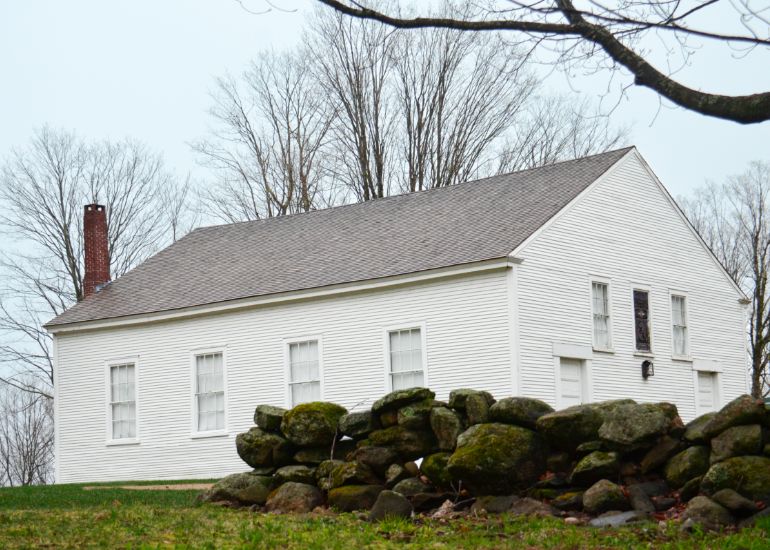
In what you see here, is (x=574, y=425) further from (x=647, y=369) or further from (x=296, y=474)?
(x=647, y=369)

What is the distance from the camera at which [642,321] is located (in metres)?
25.5

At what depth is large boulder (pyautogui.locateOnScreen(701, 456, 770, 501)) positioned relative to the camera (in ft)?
39.0

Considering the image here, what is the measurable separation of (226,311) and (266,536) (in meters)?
14.9

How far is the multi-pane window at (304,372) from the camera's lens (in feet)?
81.6

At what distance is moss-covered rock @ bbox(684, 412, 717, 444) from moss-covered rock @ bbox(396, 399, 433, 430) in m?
3.34

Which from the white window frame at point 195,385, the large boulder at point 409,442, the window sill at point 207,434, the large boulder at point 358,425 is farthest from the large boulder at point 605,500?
the white window frame at point 195,385

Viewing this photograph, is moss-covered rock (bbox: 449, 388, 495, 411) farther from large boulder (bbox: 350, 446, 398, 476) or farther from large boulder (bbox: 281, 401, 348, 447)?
large boulder (bbox: 281, 401, 348, 447)

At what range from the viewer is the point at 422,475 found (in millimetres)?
14367

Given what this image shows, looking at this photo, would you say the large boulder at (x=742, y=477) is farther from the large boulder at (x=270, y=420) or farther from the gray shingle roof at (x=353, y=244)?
the gray shingle roof at (x=353, y=244)

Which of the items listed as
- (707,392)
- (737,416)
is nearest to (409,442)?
(737,416)

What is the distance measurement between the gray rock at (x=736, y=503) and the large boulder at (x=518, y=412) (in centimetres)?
265

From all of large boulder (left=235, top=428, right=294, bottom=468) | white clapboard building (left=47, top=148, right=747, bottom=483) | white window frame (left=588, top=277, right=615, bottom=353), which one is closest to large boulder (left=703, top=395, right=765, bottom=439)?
large boulder (left=235, top=428, right=294, bottom=468)

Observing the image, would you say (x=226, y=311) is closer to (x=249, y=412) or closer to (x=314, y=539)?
(x=249, y=412)

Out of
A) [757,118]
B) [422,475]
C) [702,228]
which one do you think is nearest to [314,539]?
[422,475]
